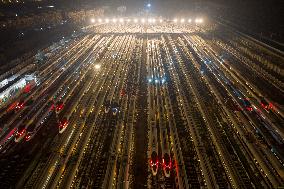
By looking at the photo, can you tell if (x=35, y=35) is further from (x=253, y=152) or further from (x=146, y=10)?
(x=146, y=10)

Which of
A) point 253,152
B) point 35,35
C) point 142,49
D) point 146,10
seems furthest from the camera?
point 146,10

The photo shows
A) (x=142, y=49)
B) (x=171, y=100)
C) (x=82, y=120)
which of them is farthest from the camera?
(x=142, y=49)

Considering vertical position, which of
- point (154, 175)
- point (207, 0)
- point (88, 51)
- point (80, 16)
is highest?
point (207, 0)

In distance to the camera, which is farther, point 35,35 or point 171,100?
point 35,35

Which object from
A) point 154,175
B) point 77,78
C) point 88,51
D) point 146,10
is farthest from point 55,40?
point 146,10

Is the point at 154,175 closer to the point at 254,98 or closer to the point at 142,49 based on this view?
the point at 254,98

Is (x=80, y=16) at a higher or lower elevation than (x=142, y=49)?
higher

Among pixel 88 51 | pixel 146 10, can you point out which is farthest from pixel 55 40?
pixel 146 10

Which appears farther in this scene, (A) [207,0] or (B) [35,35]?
(A) [207,0]

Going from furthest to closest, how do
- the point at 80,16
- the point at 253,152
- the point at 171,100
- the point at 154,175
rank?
the point at 80,16
the point at 171,100
the point at 253,152
the point at 154,175
